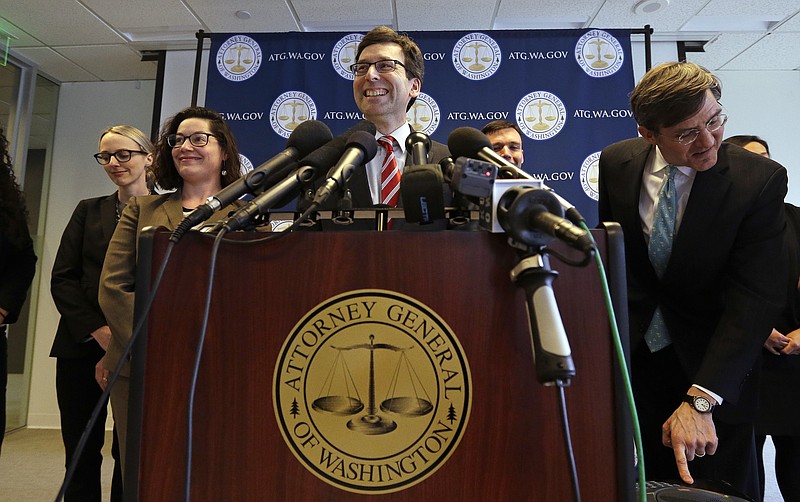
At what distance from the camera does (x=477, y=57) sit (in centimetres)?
343

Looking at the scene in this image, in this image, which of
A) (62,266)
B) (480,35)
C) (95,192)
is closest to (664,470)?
(62,266)

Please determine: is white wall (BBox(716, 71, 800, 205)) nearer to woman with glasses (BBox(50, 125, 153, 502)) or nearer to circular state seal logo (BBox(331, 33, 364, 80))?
circular state seal logo (BBox(331, 33, 364, 80))

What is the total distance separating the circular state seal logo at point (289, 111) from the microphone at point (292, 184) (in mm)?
2662

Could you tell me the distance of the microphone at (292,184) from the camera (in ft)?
2.30

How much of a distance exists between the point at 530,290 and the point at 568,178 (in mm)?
2859

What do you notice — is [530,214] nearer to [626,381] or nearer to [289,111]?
[626,381]

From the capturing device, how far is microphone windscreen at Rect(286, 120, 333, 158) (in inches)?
34.6

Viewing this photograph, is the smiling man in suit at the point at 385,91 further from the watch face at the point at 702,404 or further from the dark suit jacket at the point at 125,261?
the watch face at the point at 702,404

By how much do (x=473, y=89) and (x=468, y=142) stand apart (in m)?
2.78

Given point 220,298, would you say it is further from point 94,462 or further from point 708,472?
point 94,462

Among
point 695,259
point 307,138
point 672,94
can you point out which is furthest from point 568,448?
point 672,94

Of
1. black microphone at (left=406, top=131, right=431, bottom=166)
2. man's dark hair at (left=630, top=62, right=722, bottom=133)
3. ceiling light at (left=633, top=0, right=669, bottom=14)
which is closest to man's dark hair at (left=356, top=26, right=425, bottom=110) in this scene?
black microphone at (left=406, top=131, right=431, bottom=166)

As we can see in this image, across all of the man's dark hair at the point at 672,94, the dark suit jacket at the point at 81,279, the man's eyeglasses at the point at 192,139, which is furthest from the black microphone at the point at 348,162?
the dark suit jacket at the point at 81,279

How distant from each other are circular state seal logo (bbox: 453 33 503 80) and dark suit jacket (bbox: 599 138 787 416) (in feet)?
7.32
